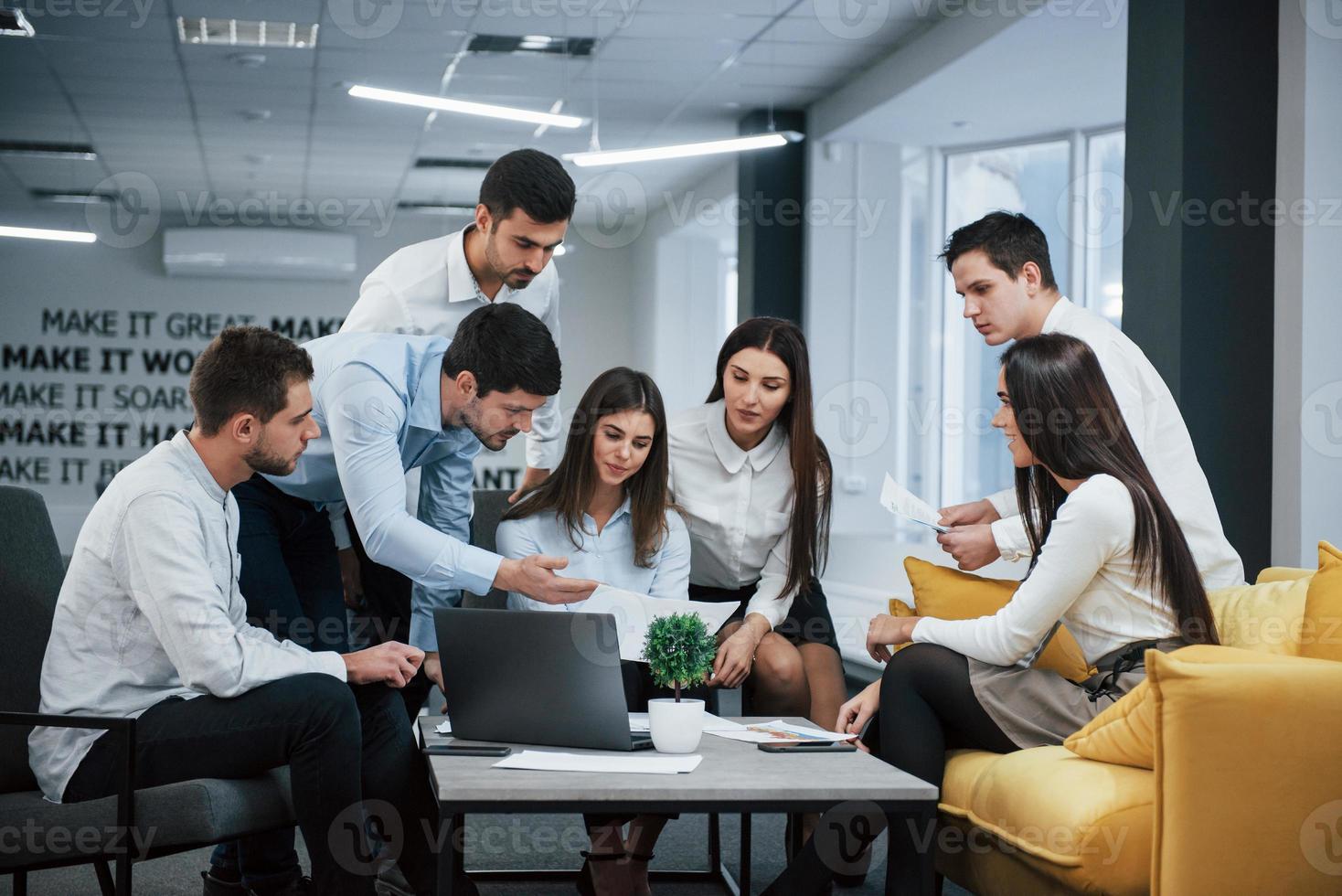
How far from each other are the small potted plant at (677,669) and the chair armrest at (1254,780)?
0.72 metres

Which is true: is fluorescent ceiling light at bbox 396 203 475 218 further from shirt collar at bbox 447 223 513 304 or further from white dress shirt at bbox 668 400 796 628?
white dress shirt at bbox 668 400 796 628

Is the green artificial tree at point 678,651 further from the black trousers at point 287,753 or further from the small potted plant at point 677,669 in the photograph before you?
the black trousers at point 287,753

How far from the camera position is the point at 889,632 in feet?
8.37

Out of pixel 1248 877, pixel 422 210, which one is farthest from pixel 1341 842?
pixel 422 210

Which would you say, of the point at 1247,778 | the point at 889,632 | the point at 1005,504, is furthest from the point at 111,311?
the point at 1247,778

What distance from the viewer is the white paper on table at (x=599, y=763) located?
1.92m

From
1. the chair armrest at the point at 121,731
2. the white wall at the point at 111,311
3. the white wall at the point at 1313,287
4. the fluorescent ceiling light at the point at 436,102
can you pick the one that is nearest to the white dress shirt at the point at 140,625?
the chair armrest at the point at 121,731

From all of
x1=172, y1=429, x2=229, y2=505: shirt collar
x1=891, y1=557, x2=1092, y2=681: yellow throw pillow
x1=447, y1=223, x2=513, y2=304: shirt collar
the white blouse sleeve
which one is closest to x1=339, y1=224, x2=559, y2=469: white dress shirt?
x1=447, y1=223, x2=513, y2=304: shirt collar

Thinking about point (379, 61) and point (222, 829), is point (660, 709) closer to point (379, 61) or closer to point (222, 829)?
point (222, 829)

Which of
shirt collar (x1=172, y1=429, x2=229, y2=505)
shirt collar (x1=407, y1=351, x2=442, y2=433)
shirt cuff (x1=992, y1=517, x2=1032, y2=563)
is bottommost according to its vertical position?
shirt cuff (x1=992, y1=517, x2=1032, y2=563)

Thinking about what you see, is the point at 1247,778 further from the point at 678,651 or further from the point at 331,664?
the point at 331,664

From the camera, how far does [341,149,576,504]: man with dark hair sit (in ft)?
9.77

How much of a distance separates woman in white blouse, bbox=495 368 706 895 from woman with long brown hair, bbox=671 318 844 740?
21 centimetres

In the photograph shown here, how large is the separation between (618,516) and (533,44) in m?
4.39
